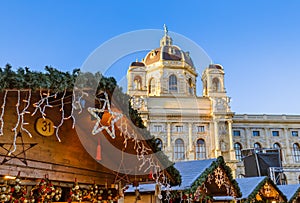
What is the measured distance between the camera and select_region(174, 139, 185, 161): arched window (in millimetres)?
25734

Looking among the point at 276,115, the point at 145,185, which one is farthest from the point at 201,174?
the point at 276,115

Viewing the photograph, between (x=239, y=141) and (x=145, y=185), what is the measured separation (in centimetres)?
2311

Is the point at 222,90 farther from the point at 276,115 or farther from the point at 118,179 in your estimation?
the point at 118,179

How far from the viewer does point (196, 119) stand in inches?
1048

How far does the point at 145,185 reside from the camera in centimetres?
714

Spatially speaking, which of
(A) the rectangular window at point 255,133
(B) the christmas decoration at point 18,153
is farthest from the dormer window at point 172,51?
(B) the christmas decoration at point 18,153

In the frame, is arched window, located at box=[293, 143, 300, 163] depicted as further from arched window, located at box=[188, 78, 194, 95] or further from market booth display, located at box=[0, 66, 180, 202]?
market booth display, located at box=[0, 66, 180, 202]

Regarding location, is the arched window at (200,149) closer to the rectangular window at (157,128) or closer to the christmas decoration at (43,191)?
the rectangular window at (157,128)

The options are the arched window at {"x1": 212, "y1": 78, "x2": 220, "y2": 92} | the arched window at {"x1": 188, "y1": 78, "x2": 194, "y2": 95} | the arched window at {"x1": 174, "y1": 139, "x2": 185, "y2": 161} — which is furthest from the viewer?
the arched window at {"x1": 188, "y1": 78, "x2": 194, "y2": 95}

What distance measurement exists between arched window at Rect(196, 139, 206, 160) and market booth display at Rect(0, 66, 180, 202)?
20.1 meters

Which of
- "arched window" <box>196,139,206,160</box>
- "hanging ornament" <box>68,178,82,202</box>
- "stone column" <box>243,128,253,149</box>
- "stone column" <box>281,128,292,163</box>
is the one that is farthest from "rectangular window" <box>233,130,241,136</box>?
"hanging ornament" <box>68,178,82,202</box>

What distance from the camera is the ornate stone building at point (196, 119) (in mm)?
26047

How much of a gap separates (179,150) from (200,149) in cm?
183

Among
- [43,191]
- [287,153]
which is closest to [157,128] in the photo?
[287,153]
